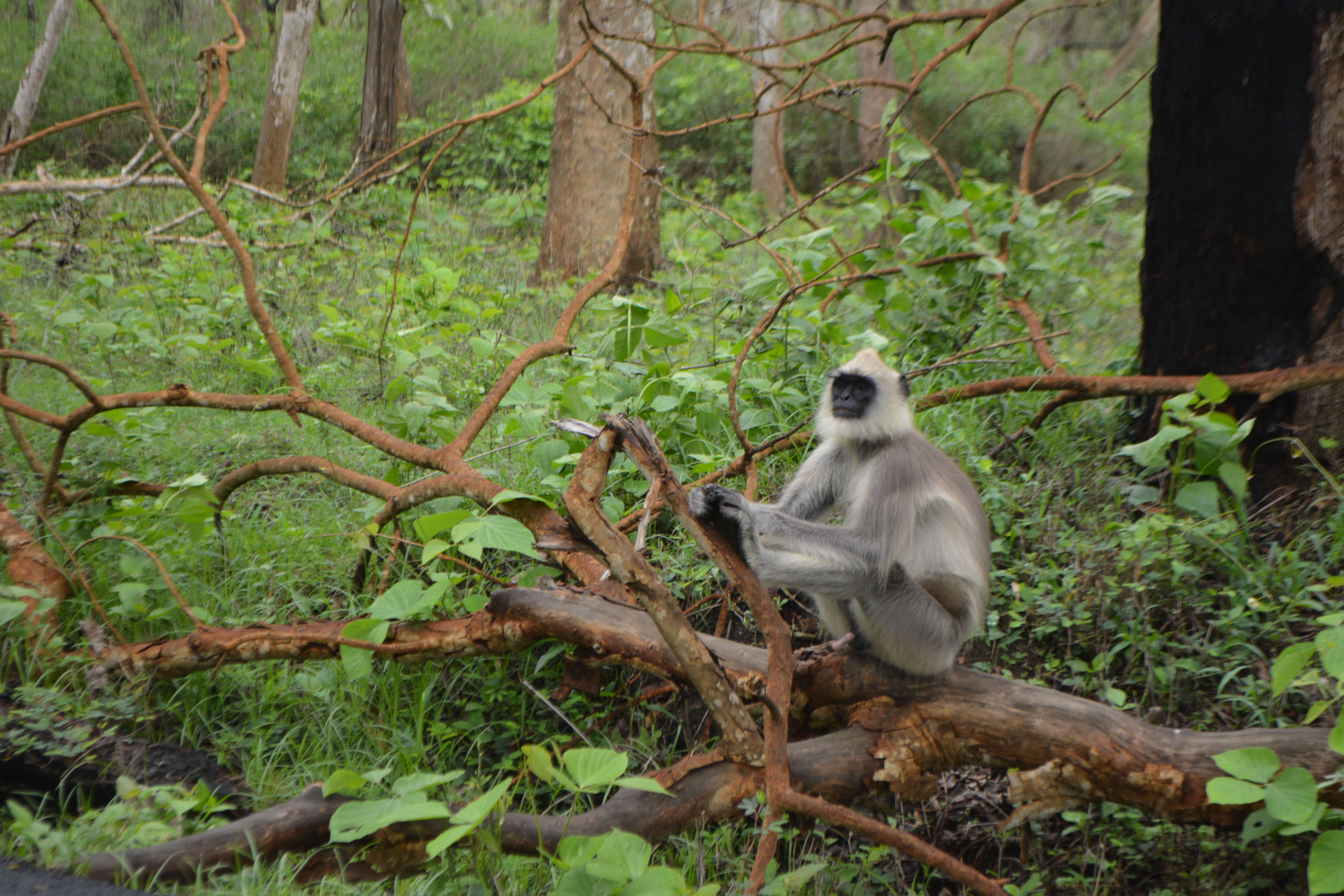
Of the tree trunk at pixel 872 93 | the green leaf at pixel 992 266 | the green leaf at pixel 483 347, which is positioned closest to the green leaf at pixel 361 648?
the green leaf at pixel 483 347

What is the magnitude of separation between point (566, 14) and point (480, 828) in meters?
8.18

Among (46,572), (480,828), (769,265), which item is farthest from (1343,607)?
(46,572)

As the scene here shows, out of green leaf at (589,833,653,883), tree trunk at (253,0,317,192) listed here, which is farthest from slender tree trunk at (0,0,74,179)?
green leaf at (589,833,653,883)

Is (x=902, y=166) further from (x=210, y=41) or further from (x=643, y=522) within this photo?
(x=210, y=41)

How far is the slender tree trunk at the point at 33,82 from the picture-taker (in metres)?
10.5

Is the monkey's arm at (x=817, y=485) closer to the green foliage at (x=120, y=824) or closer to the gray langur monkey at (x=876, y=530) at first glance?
the gray langur monkey at (x=876, y=530)

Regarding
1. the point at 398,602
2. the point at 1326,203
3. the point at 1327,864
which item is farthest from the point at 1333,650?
the point at 398,602

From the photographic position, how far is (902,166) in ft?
17.2

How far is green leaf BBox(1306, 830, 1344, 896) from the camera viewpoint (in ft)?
7.42

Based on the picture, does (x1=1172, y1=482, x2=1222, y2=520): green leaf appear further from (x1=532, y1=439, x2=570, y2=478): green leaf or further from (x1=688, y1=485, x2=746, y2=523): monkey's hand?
(x1=532, y1=439, x2=570, y2=478): green leaf

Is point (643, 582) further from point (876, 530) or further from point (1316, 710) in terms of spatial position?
point (1316, 710)

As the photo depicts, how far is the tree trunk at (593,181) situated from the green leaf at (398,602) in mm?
5497

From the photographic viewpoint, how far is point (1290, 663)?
230 cm

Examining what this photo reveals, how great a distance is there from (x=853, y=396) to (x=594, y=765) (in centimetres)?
173
